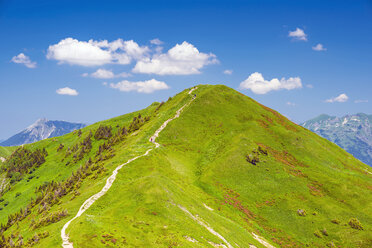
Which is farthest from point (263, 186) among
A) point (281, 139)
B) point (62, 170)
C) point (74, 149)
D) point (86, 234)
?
point (74, 149)

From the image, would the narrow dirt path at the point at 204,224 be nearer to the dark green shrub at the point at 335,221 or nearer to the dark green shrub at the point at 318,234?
the dark green shrub at the point at 318,234

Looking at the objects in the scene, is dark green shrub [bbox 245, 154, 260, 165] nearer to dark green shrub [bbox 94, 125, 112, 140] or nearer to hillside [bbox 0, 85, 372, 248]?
hillside [bbox 0, 85, 372, 248]

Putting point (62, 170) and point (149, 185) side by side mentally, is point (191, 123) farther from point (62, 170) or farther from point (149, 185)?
point (62, 170)

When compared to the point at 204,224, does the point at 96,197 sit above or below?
above

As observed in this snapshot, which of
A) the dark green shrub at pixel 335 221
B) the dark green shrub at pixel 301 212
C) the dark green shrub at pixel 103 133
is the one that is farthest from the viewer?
the dark green shrub at pixel 103 133

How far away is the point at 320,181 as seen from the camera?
263 feet

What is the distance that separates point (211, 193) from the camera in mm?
72688

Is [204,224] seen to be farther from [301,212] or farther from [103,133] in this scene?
[103,133]

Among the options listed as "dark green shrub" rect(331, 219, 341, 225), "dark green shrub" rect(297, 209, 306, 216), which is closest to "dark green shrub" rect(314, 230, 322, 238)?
"dark green shrub" rect(297, 209, 306, 216)

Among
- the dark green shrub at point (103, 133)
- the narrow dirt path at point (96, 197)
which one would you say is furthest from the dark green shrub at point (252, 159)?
the dark green shrub at point (103, 133)

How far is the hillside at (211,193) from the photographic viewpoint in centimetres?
4112

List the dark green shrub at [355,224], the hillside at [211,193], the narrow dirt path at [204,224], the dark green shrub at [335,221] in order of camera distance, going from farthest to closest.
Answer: the dark green shrub at [335,221]
the dark green shrub at [355,224]
the narrow dirt path at [204,224]
the hillside at [211,193]

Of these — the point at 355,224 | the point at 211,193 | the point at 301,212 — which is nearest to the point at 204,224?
the point at 211,193

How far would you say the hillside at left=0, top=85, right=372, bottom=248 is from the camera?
41.1 metres
